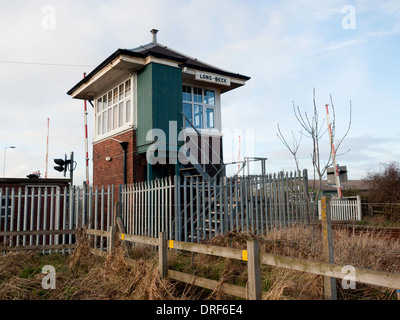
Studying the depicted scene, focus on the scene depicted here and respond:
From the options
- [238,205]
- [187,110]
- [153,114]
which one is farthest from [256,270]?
[187,110]

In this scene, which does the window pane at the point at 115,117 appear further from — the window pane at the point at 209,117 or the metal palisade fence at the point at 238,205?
the metal palisade fence at the point at 238,205

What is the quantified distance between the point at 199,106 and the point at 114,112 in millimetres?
3288

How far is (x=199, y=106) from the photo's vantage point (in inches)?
518

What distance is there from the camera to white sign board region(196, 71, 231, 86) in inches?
481

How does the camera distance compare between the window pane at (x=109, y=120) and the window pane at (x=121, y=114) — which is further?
the window pane at (x=109, y=120)

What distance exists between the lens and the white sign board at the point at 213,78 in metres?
12.2

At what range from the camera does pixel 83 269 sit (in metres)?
6.77

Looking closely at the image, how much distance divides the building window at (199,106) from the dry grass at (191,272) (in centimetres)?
656

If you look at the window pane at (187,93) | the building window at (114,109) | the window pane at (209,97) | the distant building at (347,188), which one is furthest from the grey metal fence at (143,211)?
the distant building at (347,188)

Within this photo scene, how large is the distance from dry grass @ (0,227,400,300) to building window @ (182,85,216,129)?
656 centimetres
